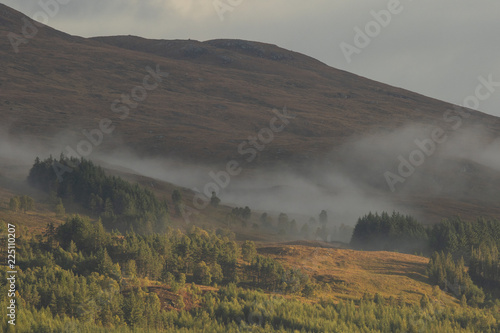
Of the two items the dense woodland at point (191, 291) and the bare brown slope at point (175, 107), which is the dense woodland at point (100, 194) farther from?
the bare brown slope at point (175, 107)

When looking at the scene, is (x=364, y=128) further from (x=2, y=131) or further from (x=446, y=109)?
(x=2, y=131)

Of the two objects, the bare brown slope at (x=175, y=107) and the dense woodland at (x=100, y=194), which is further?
the bare brown slope at (x=175, y=107)

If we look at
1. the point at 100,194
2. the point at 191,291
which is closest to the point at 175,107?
the point at 100,194

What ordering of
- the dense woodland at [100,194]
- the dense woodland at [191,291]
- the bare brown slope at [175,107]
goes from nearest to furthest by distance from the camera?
the dense woodland at [191,291]
the dense woodland at [100,194]
the bare brown slope at [175,107]

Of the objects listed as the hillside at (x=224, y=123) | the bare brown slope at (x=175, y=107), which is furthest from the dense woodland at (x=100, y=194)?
the bare brown slope at (x=175, y=107)

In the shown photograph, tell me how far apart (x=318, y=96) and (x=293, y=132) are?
4550 centimetres

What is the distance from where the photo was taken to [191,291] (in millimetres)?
25609

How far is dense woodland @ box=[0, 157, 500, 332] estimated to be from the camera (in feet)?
67.7

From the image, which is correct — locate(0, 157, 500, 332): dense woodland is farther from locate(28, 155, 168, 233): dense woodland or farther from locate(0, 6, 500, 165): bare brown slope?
locate(0, 6, 500, 165): bare brown slope

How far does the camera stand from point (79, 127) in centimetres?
13062

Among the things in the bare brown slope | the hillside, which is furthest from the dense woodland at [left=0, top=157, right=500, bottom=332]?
the bare brown slope

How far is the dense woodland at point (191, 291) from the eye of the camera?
813 inches

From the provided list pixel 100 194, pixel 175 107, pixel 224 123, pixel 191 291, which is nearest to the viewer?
pixel 191 291

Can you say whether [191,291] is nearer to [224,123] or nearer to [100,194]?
[100,194]
